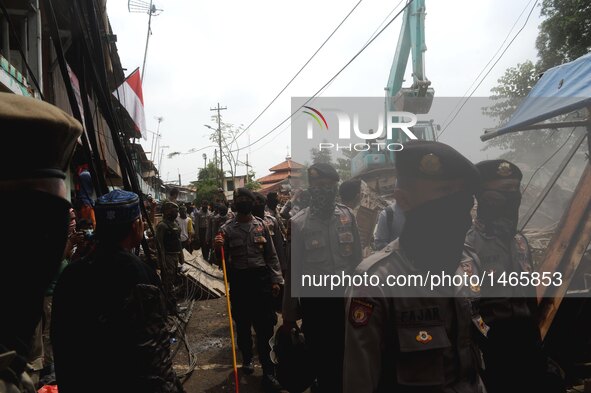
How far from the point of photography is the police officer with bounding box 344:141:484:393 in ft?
5.04

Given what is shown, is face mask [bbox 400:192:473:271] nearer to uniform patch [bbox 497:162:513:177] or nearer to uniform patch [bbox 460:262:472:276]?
uniform patch [bbox 460:262:472:276]

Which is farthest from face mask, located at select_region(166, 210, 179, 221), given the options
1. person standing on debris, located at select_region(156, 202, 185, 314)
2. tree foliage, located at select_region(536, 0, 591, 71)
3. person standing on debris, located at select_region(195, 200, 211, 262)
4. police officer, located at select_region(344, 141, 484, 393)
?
tree foliage, located at select_region(536, 0, 591, 71)

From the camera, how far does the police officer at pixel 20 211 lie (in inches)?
35.6

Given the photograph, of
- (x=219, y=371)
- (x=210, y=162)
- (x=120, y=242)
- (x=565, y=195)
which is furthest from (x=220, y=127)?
(x=120, y=242)

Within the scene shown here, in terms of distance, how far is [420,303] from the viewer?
159cm

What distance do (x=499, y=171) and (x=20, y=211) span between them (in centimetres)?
299

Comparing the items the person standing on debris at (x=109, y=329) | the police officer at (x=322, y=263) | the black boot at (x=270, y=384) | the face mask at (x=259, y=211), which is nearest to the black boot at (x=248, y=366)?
the black boot at (x=270, y=384)

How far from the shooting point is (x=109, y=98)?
9.73 feet

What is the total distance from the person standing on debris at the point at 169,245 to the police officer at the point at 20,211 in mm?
5927

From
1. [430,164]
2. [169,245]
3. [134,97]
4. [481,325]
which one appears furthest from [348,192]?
[134,97]

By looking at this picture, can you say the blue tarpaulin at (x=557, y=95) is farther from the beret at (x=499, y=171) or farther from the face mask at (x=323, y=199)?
the face mask at (x=323, y=199)

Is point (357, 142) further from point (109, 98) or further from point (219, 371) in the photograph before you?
point (219, 371)

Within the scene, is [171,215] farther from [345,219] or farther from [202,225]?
[202,225]

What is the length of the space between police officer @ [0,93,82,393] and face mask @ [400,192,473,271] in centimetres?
128
